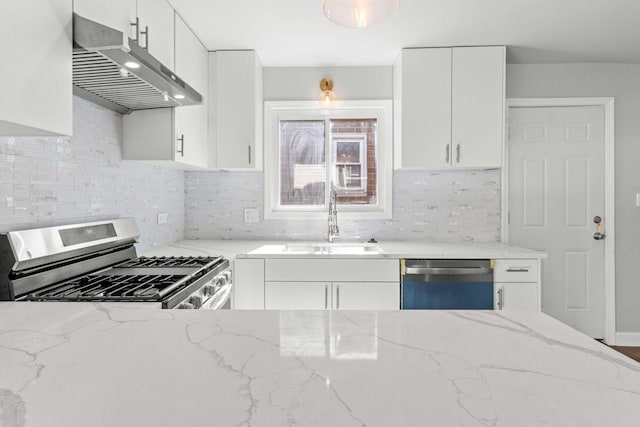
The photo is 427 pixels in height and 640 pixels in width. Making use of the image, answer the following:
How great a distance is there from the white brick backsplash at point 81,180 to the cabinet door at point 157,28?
0.45 m

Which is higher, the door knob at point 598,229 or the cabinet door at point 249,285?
the door knob at point 598,229

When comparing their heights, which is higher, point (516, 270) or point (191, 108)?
point (191, 108)

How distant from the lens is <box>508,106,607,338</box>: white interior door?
10.4 ft

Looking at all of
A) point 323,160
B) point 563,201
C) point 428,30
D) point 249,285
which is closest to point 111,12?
point 249,285

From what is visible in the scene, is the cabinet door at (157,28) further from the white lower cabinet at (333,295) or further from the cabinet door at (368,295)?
the cabinet door at (368,295)

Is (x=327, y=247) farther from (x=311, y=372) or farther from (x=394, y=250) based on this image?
(x=311, y=372)

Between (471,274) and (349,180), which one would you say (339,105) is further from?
(471,274)

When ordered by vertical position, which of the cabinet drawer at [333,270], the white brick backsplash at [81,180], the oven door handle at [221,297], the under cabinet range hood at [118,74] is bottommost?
the oven door handle at [221,297]

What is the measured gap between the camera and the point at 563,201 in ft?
10.4

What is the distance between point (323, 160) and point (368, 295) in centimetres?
134

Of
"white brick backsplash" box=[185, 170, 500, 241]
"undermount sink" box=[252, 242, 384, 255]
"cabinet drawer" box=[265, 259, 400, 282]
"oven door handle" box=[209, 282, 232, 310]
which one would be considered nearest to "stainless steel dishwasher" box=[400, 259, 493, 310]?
"cabinet drawer" box=[265, 259, 400, 282]

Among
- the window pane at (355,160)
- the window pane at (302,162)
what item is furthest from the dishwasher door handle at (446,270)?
the window pane at (302,162)

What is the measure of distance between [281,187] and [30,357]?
2674mm

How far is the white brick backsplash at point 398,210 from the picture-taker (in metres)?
3.19
